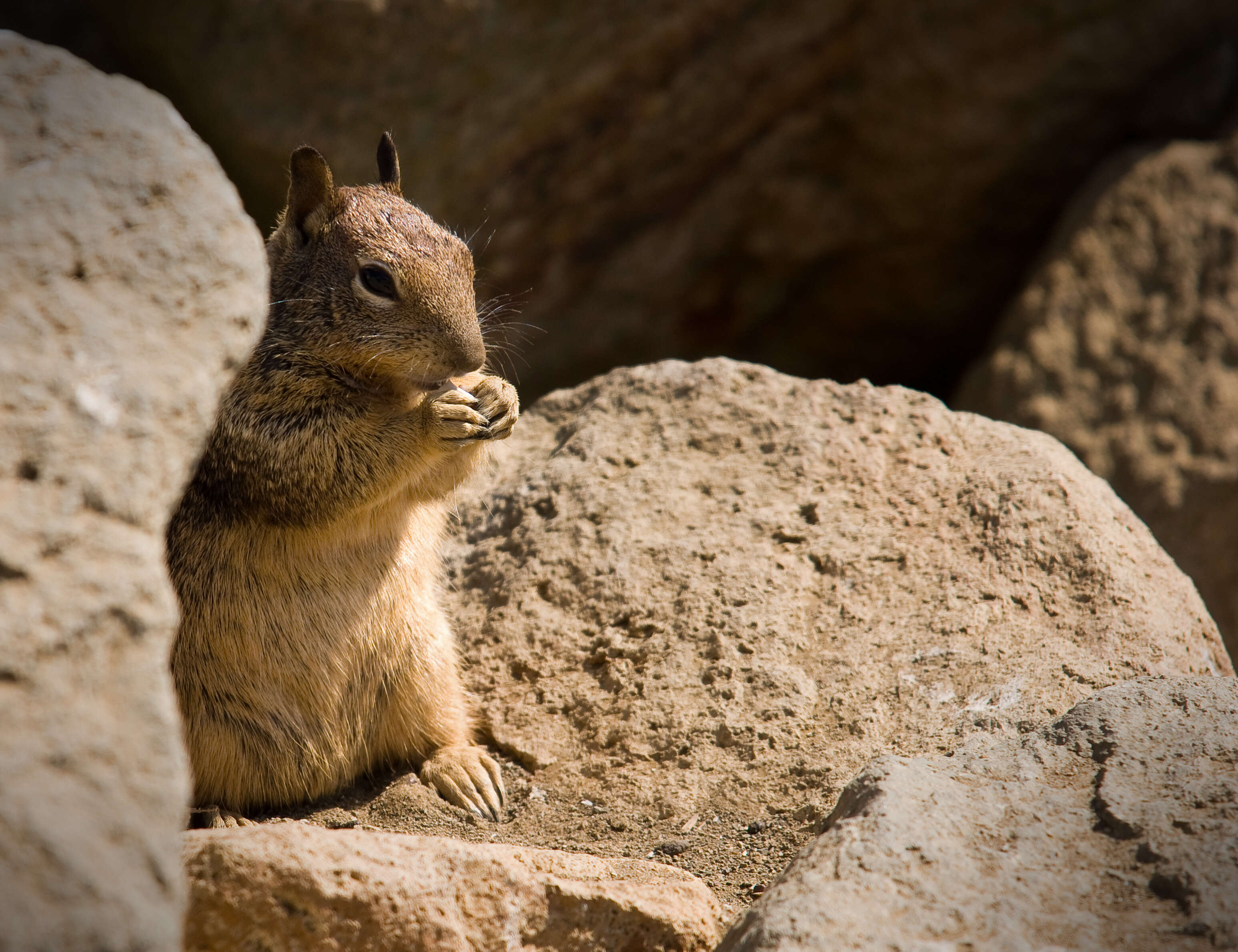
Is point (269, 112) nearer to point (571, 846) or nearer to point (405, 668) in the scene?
point (405, 668)

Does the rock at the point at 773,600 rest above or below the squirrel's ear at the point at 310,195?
below

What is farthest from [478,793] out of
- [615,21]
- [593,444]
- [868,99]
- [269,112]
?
[868,99]

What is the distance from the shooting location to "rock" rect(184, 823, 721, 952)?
107 inches

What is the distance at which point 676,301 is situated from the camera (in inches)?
358

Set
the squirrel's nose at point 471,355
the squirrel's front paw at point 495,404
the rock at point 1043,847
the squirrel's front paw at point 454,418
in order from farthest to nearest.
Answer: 1. the squirrel's front paw at point 495,404
2. the squirrel's front paw at point 454,418
3. the squirrel's nose at point 471,355
4. the rock at point 1043,847

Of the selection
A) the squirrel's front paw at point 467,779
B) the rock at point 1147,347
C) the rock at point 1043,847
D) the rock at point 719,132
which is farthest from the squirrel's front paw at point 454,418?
the rock at point 1147,347

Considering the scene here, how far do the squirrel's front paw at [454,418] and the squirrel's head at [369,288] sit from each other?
8 cm

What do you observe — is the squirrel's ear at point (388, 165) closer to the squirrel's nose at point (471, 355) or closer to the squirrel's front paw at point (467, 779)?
the squirrel's nose at point (471, 355)

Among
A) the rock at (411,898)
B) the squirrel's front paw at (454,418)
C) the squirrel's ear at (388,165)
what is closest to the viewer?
Answer: the rock at (411,898)

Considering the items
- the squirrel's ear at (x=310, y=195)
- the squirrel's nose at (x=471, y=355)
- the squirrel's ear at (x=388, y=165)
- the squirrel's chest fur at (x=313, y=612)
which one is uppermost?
the squirrel's ear at (x=388, y=165)

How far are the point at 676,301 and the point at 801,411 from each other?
4.38 meters

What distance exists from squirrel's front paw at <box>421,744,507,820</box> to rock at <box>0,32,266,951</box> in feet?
6.33

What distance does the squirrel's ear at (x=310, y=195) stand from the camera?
402 centimetres

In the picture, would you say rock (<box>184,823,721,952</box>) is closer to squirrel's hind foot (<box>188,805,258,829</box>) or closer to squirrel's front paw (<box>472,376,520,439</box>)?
squirrel's hind foot (<box>188,805,258,829</box>)
